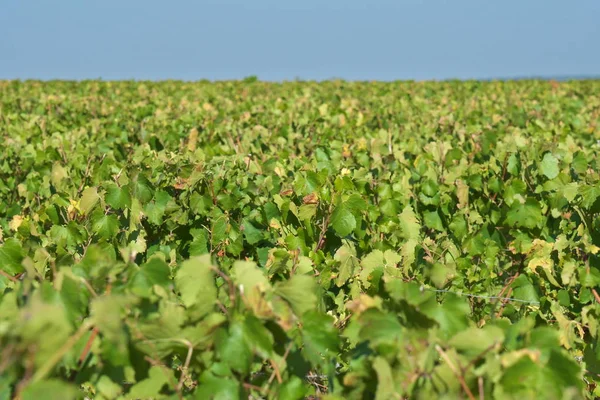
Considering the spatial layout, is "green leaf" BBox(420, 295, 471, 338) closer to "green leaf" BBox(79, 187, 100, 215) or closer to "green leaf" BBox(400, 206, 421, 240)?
"green leaf" BBox(400, 206, 421, 240)

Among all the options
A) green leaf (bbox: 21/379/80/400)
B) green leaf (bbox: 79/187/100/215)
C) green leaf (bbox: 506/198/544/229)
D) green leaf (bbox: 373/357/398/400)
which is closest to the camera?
green leaf (bbox: 21/379/80/400)

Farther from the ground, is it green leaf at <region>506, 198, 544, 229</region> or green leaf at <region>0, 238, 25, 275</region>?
green leaf at <region>506, 198, 544, 229</region>

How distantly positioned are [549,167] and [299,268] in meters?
2.22

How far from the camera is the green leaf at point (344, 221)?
10.3 ft

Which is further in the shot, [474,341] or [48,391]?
[474,341]

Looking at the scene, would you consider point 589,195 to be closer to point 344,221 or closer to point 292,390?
point 344,221

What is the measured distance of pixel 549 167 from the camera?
4230 millimetres

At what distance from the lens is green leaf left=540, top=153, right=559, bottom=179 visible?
13.8 feet

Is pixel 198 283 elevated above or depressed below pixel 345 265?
above

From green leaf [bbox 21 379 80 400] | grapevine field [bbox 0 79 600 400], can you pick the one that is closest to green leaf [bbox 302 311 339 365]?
grapevine field [bbox 0 79 600 400]

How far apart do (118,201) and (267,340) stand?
1.83 metres

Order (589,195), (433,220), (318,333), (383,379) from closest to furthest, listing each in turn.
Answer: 1. (383,379)
2. (318,333)
3. (589,195)
4. (433,220)

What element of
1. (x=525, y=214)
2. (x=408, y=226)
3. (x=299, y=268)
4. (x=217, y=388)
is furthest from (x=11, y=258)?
(x=525, y=214)

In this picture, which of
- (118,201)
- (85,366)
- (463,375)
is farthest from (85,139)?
(463,375)
